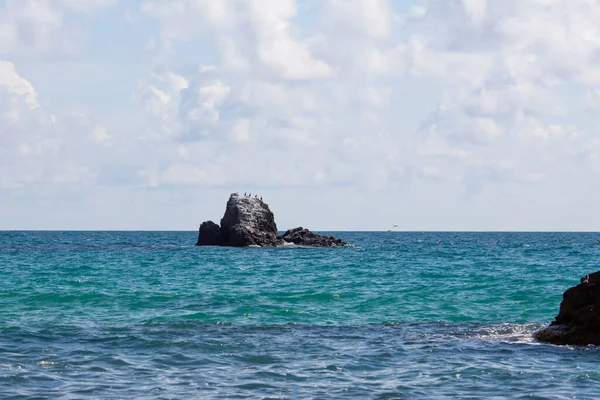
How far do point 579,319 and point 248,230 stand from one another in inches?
2863

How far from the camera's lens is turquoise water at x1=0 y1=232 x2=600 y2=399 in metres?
15.6

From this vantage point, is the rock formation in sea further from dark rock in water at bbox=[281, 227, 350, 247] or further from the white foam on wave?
the white foam on wave

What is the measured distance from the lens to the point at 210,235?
99.1 meters

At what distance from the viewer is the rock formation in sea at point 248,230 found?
91750mm

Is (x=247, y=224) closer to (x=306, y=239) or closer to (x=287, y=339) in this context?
(x=306, y=239)

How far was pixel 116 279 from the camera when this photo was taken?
42969 millimetres

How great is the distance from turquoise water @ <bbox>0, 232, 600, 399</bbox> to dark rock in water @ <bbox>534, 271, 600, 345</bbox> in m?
0.56

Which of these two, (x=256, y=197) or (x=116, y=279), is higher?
(x=256, y=197)

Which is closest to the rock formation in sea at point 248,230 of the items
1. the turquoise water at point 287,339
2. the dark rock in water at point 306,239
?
the dark rock in water at point 306,239

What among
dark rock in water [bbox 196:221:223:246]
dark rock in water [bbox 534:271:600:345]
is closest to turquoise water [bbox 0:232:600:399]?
dark rock in water [bbox 534:271:600:345]

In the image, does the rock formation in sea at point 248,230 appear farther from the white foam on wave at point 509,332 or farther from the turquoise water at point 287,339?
the white foam on wave at point 509,332

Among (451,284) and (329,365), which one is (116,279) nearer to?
(451,284)

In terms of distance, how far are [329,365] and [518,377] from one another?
4462mm

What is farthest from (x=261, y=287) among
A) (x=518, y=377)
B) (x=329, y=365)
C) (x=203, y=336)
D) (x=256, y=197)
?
(x=256, y=197)
